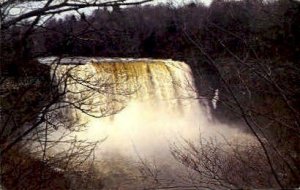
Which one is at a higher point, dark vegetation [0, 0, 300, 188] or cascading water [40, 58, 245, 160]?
dark vegetation [0, 0, 300, 188]

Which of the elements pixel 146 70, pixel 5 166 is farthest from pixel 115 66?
pixel 5 166

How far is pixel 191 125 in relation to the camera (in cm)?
2014

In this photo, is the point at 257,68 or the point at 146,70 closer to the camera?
the point at 257,68

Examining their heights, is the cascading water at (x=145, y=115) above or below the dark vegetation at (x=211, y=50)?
below

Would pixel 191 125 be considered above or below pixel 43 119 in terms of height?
below

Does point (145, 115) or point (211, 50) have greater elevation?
point (211, 50)

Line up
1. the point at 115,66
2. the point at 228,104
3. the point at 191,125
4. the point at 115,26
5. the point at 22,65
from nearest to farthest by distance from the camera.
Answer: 1. the point at 228,104
2. the point at 22,65
3. the point at 115,26
4. the point at 115,66
5. the point at 191,125

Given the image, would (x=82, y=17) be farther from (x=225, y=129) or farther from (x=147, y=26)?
(x=147, y=26)

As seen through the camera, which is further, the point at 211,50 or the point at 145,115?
the point at 145,115

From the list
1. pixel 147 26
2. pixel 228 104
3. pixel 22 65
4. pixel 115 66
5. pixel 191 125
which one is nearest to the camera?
pixel 228 104

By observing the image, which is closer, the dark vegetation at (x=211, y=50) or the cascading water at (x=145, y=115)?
the dark vegetation at (x=211, y=50)

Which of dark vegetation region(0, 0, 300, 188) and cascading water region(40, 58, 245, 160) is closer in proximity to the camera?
dark vegetation region(0, 0, 300, 188)

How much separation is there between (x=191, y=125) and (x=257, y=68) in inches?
713

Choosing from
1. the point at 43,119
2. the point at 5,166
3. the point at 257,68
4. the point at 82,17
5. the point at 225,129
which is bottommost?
the point at 225,129
